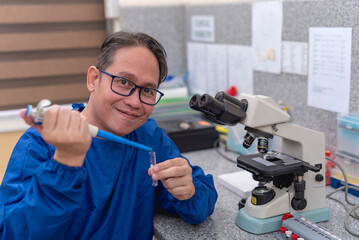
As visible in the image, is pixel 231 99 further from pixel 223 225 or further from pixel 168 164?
pixel 223 225

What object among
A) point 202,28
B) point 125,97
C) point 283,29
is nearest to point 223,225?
point 125,97

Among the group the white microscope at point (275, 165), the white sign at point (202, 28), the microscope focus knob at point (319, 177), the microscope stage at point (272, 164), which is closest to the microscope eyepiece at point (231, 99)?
→ the white microscope at point (275, 165)

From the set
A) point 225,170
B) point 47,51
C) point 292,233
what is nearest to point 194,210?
point 292,233

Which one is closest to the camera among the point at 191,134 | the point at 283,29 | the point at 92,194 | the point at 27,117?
the point at 27,117

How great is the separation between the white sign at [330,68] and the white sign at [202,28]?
603 mm

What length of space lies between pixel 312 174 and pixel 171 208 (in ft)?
1.16

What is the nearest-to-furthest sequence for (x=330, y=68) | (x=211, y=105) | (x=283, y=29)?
(x=211, y=105) < (x=330, y=68) < (x=283, y=29)

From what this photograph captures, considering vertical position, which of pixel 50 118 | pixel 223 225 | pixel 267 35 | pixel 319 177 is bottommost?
pixel 223 225

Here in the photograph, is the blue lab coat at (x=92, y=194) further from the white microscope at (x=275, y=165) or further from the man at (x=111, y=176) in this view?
the white microscope at (x=275, y=165)

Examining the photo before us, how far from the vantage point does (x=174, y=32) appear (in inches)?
76.8

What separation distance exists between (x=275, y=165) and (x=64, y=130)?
1.60ft

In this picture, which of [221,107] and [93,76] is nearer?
[221,107]

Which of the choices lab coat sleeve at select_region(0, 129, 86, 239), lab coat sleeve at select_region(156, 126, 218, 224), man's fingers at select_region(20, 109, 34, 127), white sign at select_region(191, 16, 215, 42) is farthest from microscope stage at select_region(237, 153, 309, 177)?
white sign at select_region(191, 16, 215, 42)

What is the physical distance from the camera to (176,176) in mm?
870
